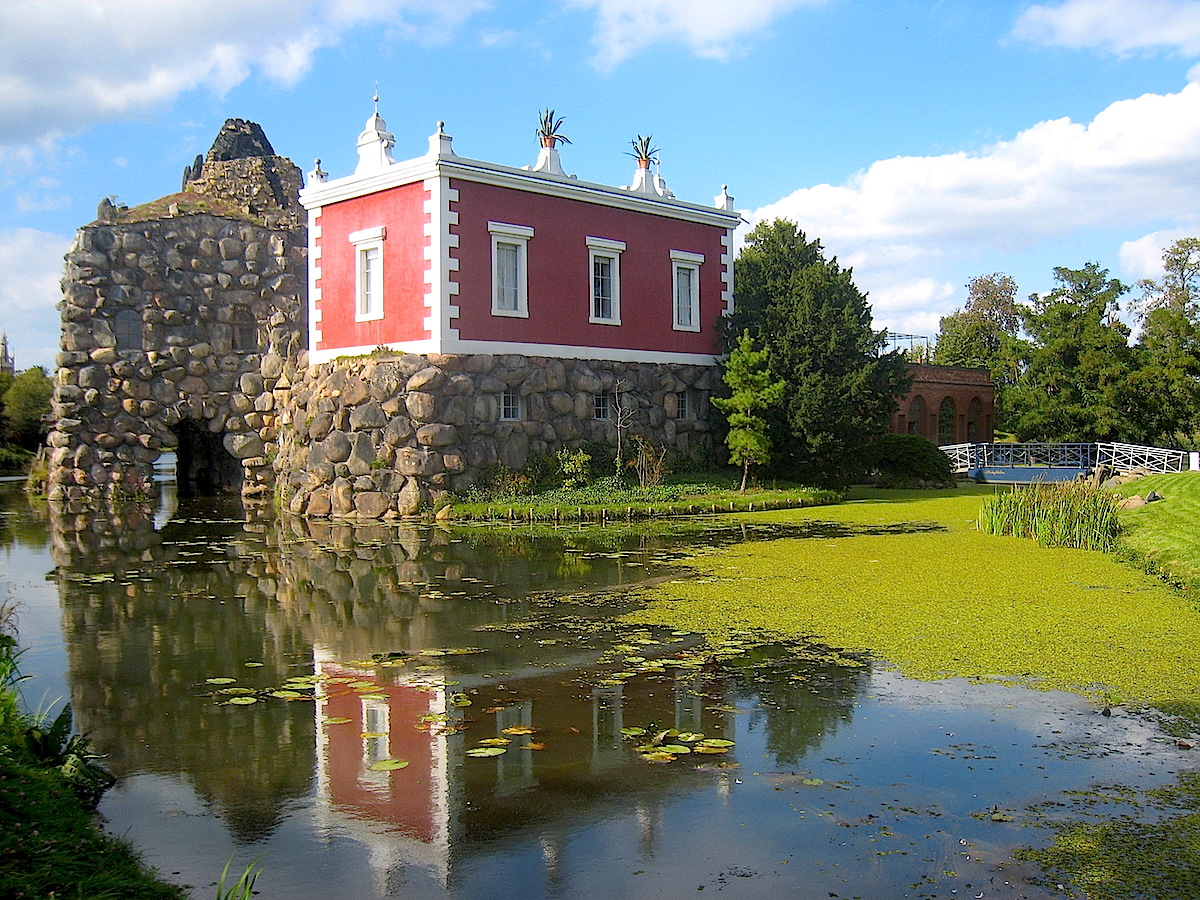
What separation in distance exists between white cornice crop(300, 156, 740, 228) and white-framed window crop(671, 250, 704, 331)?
969mm

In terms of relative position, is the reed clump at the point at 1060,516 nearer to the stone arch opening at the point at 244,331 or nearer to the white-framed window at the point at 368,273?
the white-framed window at the point at 368,273

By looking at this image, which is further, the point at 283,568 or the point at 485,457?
the point at 485,457

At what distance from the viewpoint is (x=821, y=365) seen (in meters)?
23.4

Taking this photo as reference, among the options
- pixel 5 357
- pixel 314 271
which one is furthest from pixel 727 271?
pixel 5 357

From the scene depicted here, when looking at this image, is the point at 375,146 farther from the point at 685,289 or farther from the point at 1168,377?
the point at 1168,377

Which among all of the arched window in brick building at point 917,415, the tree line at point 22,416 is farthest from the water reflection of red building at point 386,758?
the tree line at point 22,416

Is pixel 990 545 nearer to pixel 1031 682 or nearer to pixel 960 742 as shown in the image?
pixel 1031 682

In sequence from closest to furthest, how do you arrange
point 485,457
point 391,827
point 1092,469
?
1. point 391,827
2. point 485,457
3. point 1092,469

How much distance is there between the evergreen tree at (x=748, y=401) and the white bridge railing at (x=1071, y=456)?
333 inches

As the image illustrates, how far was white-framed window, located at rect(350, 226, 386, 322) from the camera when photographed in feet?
71.5

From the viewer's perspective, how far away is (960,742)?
240 inches

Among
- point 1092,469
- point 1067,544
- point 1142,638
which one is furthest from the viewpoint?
point 1092,469

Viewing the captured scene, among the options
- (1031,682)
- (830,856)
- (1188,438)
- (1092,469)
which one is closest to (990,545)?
(1031,682)

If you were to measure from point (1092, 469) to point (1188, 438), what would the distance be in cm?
1182
